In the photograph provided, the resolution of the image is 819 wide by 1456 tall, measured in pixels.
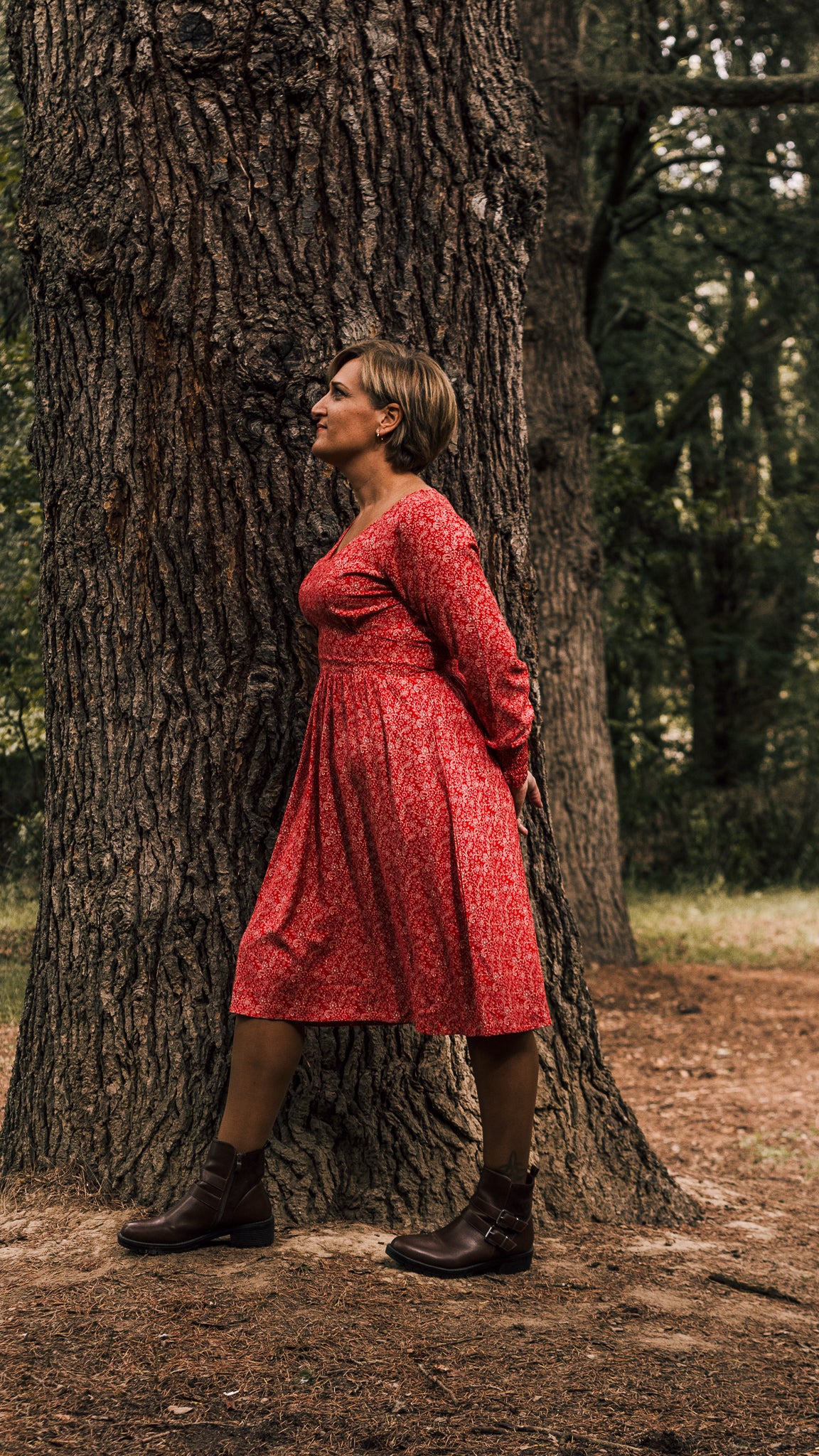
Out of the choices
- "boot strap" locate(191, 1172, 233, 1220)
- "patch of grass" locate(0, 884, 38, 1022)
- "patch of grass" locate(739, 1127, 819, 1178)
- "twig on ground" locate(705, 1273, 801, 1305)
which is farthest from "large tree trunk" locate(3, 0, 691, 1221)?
"patch of grass" locate(739, 1127, 819, 1178)

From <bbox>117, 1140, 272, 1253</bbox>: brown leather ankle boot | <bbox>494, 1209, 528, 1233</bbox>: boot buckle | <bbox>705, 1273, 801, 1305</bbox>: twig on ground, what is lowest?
<bbox>705, 1273, 801, 1305</bbox>: twig on ground

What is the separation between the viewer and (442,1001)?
115 inches

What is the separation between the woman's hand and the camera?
3.15 meters

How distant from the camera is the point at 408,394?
120 inches

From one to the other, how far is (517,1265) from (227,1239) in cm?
68

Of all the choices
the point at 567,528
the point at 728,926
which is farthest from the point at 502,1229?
the point at 728,926

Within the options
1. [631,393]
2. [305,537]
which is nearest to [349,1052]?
[305,537]

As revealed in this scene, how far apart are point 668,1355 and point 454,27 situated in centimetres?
328

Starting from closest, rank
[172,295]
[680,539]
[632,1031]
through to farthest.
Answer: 1. [172,295]
2. [632,1031]
3. [680,539]

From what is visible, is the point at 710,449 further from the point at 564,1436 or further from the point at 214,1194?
the point at 564,1436

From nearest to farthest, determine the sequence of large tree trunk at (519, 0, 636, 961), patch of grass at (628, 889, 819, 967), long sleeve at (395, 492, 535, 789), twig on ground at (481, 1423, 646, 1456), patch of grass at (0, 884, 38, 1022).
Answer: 1. twig on ground at (481, 1423, 646, 1456)
2. long sleeve at (395, 492, 535, 789)
3. patch of grass at (0, 884, 38, 1022)
4. large tree trunk at (519, 0, 636, 961)
5. patch of grass at (628, 889, 819, 967)

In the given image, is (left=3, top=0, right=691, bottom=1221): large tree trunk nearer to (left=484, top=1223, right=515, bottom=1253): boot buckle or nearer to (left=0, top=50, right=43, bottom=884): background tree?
(left=484, top=1223, right=515, bottom=1253): boot buckle

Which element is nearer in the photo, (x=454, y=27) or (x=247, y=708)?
(x=247, y=708)

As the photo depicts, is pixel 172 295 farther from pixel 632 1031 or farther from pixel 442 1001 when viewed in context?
pixel 632 1031
